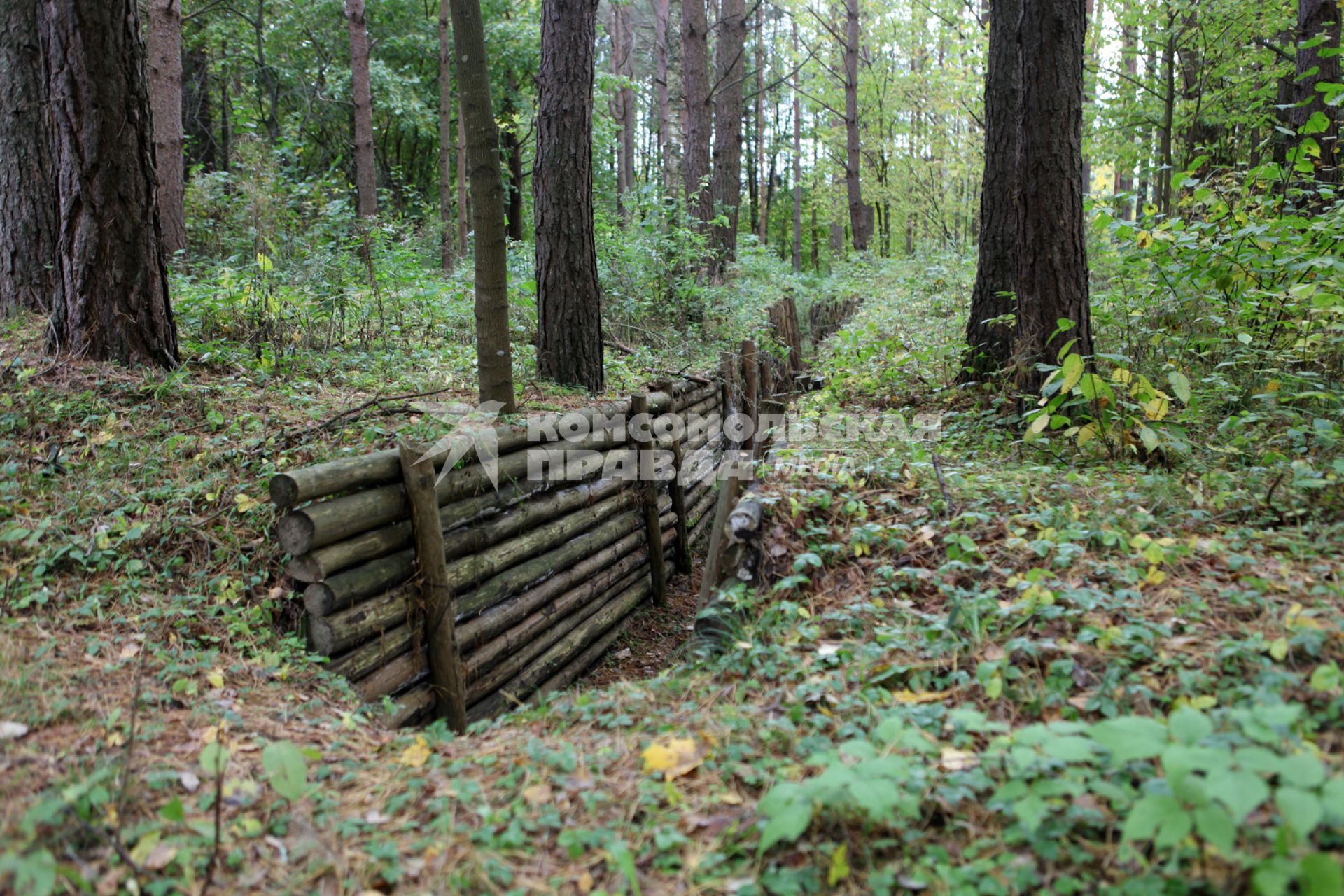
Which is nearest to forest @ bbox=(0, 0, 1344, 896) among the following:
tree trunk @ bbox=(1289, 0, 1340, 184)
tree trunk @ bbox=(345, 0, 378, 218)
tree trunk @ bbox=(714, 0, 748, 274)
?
tree trunk @ bbox=(1289, 0, 1340, 184)

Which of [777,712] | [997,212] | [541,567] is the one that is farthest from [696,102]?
[777,712]

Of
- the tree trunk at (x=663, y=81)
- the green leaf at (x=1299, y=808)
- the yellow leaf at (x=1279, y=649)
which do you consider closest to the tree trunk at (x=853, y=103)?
the tree trunk at (x=663, y=81)

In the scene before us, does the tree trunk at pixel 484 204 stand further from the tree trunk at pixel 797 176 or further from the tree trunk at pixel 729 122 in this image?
the tree trunk at pixel 797 176

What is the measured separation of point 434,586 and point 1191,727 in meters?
3.31

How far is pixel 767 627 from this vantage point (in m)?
3.62

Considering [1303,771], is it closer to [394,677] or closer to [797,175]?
[394,677]

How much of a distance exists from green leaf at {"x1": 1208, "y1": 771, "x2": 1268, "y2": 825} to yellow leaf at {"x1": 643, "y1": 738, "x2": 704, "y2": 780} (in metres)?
1.48

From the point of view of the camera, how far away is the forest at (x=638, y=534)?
2.22m

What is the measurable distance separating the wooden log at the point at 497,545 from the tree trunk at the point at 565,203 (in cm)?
160

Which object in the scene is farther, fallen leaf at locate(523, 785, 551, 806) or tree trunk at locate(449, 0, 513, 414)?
tree trunk at locate(449, 0, 513, 414)

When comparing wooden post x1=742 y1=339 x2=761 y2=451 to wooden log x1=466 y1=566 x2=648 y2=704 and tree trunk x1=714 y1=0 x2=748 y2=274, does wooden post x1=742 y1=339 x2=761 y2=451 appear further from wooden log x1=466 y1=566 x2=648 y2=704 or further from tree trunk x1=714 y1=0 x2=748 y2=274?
tree trunk x1=714 y1=0 x2=748 y2=274

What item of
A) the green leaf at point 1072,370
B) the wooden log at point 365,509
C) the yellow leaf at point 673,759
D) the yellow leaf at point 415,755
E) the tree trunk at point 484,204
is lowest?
the yellow leaf at point 415,755

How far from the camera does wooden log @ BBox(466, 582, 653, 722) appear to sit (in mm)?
4465

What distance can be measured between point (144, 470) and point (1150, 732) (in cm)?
492
